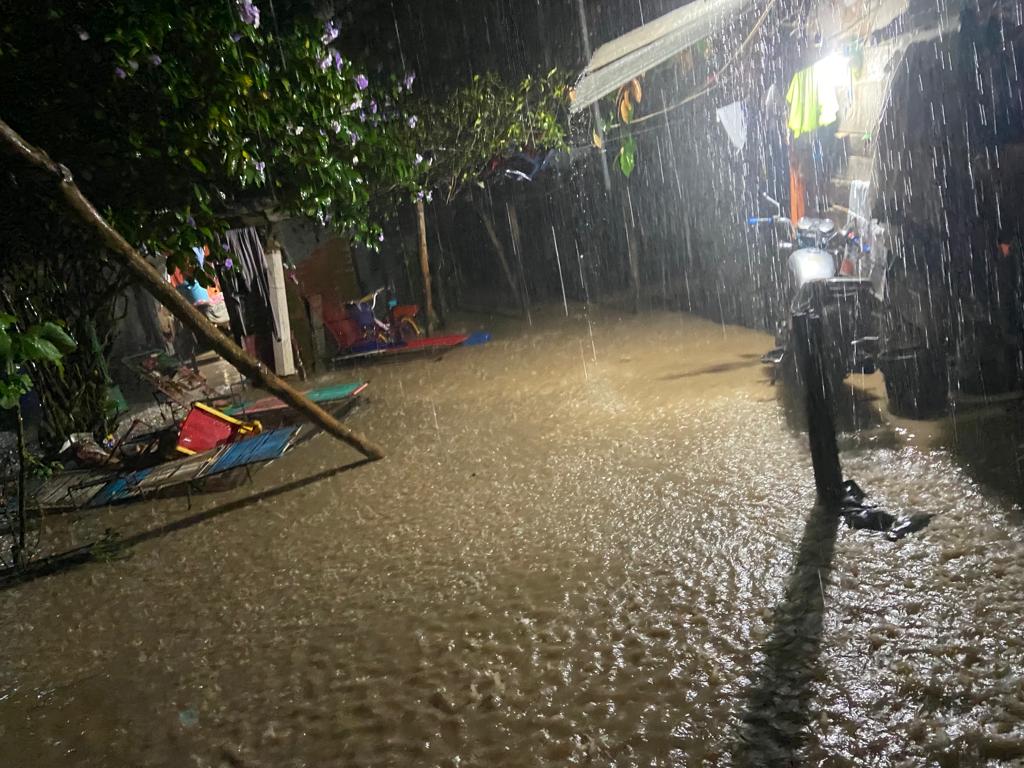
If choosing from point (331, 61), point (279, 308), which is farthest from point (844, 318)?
point (279, 308)

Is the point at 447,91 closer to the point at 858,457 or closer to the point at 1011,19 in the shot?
the point at 1011,19

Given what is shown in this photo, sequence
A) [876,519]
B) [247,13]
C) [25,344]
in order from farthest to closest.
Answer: [247,13], [876,519], [25,344]

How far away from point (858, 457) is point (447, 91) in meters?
11.1

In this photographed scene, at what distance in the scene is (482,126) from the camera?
42.9 ft

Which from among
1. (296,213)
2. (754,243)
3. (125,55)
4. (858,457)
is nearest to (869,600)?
(858,457)

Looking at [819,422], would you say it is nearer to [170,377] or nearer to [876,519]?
[876,519]

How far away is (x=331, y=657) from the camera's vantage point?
404cm

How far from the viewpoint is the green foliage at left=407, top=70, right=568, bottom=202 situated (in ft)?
42.3

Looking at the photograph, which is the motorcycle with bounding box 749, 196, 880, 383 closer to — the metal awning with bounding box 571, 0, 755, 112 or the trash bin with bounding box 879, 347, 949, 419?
the trash bin with bounding box 879, 347, 949, 419

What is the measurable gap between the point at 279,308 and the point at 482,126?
16.2 feet

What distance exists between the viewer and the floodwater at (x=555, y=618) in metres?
3.12

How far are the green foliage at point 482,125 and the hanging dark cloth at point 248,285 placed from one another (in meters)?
3.20

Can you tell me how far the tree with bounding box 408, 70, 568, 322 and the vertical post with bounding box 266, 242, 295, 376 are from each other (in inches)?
104

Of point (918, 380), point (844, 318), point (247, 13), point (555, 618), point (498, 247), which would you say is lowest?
point (555, 618)
